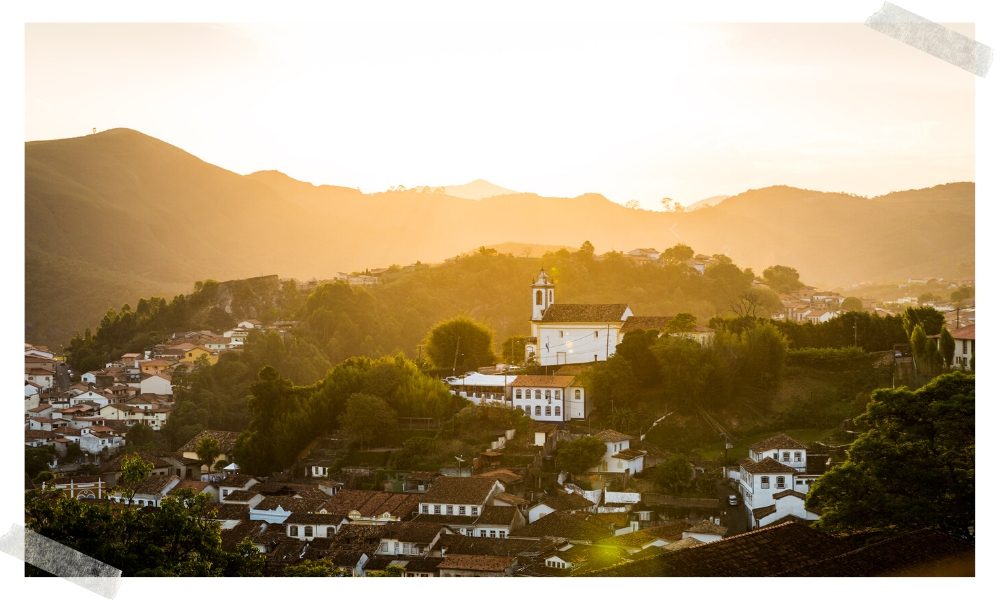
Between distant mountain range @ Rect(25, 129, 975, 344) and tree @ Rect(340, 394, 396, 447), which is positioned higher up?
distant mountain range @ Rect(25, 129, 975, 344)

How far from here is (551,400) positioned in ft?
49.2

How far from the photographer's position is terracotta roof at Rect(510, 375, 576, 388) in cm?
1511

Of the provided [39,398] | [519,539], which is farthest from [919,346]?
[39,398]

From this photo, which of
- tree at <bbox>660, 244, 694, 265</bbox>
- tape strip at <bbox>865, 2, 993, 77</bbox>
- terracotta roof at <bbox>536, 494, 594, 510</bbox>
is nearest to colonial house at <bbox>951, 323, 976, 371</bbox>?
terracotta roof at <bbox>536, 494, 594, 510</bbox>

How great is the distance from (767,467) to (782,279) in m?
20.5

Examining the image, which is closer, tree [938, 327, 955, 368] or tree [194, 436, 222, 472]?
tree [938, 327, 955, 368]

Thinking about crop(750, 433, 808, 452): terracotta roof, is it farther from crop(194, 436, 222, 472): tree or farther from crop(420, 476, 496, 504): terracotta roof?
crop(194, 436, 222, 472): tree

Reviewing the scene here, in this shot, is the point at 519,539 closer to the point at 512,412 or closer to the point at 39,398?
the point at 512,412

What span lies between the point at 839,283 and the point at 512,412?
2263 centimetres

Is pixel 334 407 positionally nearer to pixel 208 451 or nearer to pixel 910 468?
pixel 208 451

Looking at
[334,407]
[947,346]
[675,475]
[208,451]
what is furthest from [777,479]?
[208,451]

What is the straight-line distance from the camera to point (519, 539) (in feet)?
37.1

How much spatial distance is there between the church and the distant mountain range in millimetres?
17319

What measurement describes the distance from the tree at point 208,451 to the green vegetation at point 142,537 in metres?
10.2
